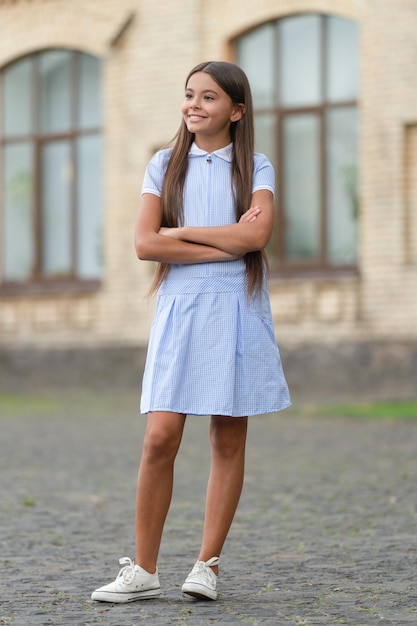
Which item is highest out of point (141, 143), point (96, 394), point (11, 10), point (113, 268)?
point (11, 10)

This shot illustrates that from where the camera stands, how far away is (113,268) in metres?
20.0

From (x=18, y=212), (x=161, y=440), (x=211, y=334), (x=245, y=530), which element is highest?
(x=18, y=212)

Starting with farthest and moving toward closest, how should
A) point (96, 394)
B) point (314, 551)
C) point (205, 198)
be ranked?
point (96, 394)
point (314, 551)
point (205, 198)

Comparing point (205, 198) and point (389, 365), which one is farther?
point (389, 365)

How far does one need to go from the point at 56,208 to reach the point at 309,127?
446 centimetres

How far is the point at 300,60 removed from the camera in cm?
1841

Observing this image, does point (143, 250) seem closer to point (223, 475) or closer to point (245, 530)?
point (223, 475)

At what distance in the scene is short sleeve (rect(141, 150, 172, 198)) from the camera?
527 cm

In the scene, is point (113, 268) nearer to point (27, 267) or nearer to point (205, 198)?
point (27, 267)

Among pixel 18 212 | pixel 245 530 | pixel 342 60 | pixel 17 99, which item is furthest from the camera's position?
pixel 18 212

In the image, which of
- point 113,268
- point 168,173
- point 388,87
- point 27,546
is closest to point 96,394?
point 113,268

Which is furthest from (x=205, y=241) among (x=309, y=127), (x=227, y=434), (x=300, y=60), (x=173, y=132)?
(x=173, y=132)

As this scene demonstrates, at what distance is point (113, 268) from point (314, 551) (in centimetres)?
1379

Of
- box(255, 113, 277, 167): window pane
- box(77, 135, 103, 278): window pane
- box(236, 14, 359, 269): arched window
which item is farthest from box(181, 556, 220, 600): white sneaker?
box(77, 135, 103, 278): window pane
